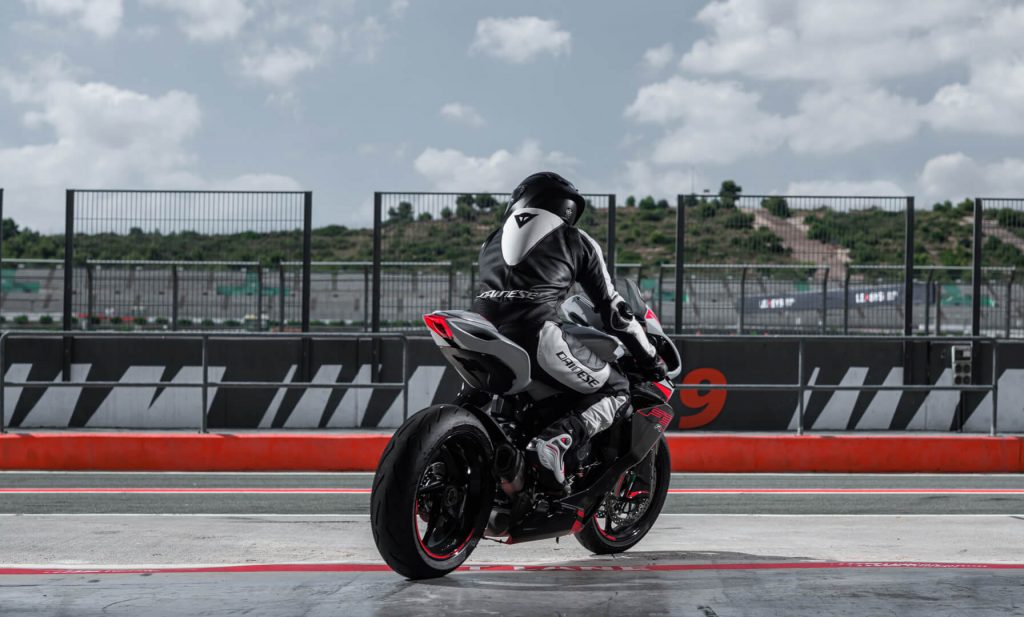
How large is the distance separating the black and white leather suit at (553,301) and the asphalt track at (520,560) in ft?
2.42

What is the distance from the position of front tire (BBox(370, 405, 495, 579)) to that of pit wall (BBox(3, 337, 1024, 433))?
28.9 feet

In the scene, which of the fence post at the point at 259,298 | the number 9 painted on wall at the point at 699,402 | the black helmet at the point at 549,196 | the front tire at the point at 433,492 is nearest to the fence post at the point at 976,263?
the number 9 painted on wall at the point at 699,402

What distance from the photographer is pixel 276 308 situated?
15.4 meters

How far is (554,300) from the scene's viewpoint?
512 cm

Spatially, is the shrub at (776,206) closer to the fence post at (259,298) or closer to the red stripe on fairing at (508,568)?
the fence post at (259,298)

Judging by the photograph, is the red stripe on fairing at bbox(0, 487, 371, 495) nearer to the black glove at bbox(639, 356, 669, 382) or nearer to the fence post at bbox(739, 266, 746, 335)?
the black glove at bbox(639, 356, 669, 382)

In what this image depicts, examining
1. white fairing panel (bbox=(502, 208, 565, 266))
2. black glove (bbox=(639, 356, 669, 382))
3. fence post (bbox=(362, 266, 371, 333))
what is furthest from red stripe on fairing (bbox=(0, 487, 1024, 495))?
fence post (bbox=(362, 266, 371, 333))

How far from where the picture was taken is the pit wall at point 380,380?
539 inches

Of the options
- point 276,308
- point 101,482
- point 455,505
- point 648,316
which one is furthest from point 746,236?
point 455,505

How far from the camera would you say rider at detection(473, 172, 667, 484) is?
500cm

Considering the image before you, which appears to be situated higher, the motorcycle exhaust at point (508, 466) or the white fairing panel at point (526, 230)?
the white fairing panel at point (526, 230)

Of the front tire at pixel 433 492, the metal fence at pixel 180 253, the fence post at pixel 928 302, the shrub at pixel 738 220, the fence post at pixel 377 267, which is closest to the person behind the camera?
the front tire at pixel 433 492

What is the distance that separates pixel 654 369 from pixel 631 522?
0.87 m

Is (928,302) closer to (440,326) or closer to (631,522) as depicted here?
→ (631,522)
